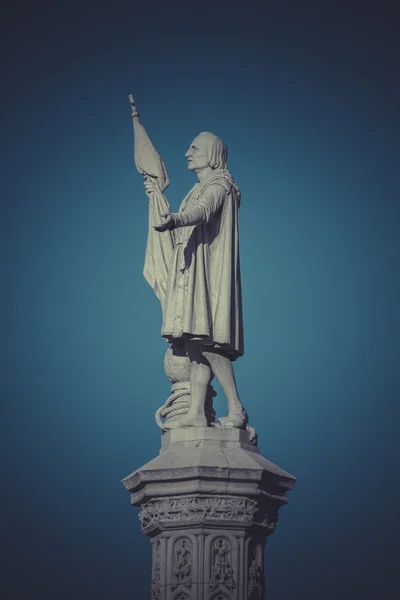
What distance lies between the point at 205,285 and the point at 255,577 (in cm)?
319

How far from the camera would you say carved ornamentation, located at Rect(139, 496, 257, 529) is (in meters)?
12.5

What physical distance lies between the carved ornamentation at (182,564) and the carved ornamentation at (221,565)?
0.24 metres

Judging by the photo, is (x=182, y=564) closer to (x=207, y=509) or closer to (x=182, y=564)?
(x=182, y=564)

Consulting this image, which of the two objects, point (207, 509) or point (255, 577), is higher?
point (207, 509)

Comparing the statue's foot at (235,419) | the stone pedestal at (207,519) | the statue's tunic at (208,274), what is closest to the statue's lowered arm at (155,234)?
the statue's tunic at (208,274)

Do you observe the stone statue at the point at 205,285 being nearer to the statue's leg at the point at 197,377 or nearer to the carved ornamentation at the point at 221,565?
the statue's leg at the point at 197,377

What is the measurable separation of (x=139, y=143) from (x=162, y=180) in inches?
23.2

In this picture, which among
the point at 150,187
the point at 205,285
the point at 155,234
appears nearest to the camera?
the point at 205,285

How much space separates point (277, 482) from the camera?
1305 cm

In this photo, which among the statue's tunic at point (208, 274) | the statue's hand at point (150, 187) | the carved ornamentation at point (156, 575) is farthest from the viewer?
the statue's hand at point (150, 187)

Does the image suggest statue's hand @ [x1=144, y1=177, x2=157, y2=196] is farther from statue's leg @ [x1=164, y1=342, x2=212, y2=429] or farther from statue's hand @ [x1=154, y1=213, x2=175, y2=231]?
statue's leg @ [x1=164, y1=342, x2=212, y2=429]


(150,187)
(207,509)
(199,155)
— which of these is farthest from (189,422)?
(199,155)

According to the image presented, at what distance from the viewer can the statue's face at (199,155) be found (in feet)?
46.0

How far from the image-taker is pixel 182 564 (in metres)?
12.5
